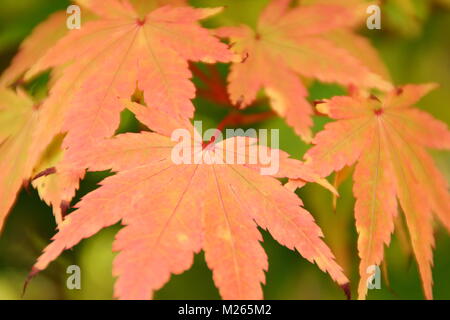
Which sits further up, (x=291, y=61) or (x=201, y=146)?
(x=291, y=61)

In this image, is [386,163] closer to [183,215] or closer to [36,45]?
[183,215]

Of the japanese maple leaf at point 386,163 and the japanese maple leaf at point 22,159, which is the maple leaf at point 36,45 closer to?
the japanese maple leaf at point 22,159

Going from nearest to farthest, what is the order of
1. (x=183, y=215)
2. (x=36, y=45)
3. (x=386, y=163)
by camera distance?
(x=183, y=215) → (x=386, y=163) → (x=36, y=45)

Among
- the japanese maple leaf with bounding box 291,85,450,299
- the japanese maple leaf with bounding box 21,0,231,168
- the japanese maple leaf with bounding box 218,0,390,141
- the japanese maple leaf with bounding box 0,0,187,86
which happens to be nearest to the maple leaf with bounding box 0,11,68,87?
the japanese maple leaf with bounding box 0,0,187,86

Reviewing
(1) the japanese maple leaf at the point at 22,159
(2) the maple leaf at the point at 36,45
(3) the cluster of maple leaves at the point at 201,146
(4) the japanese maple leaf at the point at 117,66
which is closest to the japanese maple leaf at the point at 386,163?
(3) the cluster of maple leaves at the point at 201,146

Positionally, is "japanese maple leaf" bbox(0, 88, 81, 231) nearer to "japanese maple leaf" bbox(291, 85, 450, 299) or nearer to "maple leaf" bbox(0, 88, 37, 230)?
"maple leaf" bbox(0, 88, 37, 230)

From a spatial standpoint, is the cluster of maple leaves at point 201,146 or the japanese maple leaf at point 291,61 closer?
the cluster of maple leaves at point 201,146

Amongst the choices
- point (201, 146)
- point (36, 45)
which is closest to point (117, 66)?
point (201, 146)
